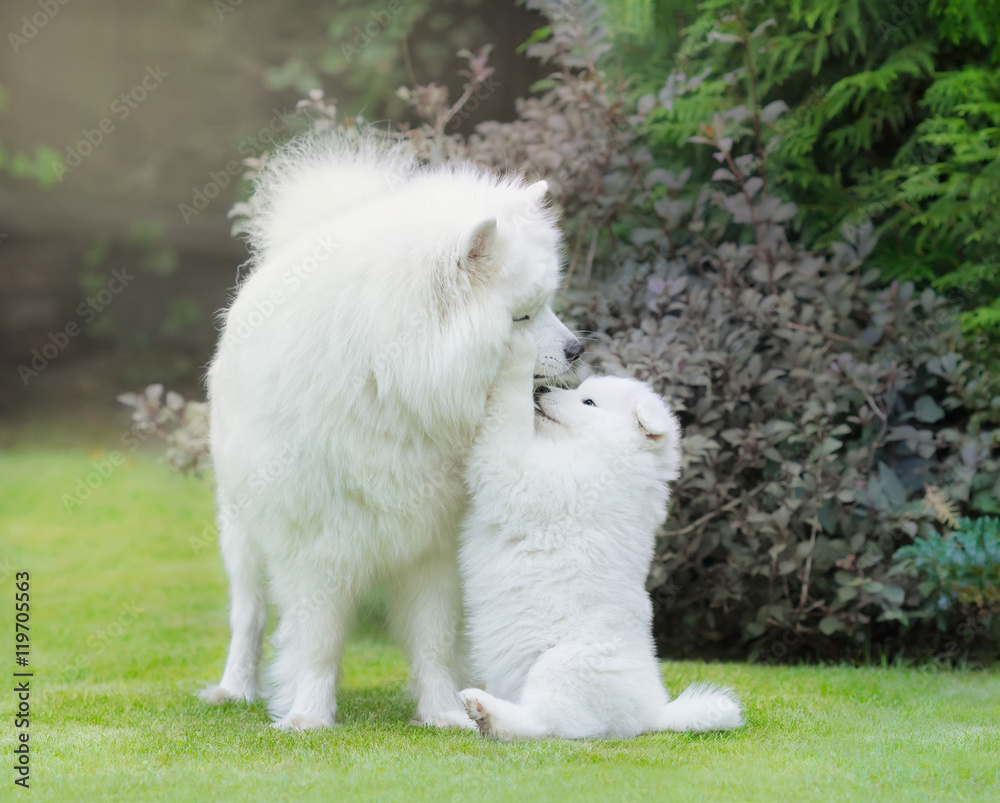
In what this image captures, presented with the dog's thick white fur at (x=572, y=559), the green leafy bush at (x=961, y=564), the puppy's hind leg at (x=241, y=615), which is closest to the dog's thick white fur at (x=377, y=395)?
the dog's thick white fur at (x=572, y=559)

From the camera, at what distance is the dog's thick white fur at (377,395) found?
3227mm

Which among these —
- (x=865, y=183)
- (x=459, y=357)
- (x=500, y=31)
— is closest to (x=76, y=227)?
(x=500, y=31)

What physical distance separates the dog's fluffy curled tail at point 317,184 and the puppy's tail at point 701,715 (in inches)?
84.9

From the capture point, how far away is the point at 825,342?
527 cm

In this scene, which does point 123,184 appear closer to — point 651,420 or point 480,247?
point 480,247

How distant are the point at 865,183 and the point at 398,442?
3.71m

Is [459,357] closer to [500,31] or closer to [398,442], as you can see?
A: [398,442]

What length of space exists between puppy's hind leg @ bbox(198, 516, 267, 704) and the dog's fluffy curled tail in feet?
3.91

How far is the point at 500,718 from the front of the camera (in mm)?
3020

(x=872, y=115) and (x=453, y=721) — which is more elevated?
(x=872, y=115)

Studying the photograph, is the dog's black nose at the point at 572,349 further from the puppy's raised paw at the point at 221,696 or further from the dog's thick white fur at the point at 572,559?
the puppy's raised paw at the point at 221,696

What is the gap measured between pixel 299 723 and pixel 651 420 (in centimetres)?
158

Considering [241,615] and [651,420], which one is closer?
[651,420]

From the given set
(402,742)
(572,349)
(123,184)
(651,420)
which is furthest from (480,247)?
(123,184)
